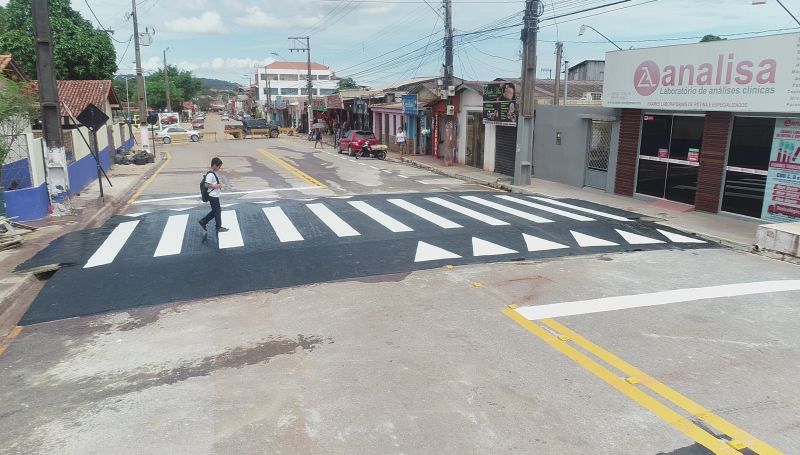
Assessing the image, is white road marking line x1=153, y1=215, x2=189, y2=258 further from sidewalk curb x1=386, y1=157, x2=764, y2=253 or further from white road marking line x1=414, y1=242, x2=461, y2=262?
sidewalk curb x1=386, y1=157, x2=764, y2=253

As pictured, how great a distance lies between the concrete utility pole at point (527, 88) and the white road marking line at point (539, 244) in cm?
933

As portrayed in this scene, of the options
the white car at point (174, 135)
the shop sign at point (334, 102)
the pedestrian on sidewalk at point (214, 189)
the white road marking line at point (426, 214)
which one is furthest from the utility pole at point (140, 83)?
the pedestrian on sidewalk at point (214, 189)

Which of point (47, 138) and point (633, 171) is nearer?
point (47, 138)

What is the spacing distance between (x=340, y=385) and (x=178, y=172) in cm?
2375

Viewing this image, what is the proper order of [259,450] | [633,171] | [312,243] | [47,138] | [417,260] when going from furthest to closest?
[633,171] < [47,138] < [312,243] < [417,260] < [259,450]

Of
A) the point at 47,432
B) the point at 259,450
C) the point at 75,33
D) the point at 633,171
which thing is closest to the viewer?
the point at 259,450

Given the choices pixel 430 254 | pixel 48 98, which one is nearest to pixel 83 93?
pixel 48 98

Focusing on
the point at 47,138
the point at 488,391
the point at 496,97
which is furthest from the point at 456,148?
the point at 488,391

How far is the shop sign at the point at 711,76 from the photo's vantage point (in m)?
12.6

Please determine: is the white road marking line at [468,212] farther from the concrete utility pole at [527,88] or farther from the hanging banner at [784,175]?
the hanging banner at [784,175]

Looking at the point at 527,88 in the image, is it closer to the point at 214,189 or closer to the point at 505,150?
the point at 505,150

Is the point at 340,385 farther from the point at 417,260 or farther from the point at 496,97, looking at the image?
the point at 496,97

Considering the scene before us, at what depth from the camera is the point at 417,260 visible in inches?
390

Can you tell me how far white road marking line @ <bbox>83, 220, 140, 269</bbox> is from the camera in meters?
9.98
